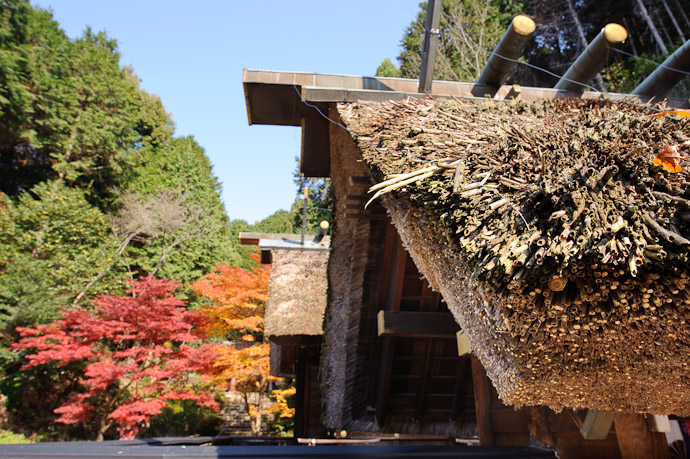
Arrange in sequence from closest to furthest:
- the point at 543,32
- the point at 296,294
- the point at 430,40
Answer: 1. the point at 430,40
2. the point at 296,294
3. the point at 543,32

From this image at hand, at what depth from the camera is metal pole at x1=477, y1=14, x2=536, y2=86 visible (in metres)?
2.95

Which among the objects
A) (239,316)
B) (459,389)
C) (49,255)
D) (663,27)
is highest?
(663,27)

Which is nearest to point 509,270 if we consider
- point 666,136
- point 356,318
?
point 666,136

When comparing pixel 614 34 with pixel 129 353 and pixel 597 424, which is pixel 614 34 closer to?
pixel 597 424

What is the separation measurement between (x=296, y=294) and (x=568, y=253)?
5.88 metres

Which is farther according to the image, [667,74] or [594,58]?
[667,74]

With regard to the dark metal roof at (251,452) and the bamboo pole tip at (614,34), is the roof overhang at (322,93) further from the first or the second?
the dark metal roof at (251,452)

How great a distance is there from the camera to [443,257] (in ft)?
5.14

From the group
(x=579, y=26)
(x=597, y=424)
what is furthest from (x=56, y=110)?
(x=579, y=26)

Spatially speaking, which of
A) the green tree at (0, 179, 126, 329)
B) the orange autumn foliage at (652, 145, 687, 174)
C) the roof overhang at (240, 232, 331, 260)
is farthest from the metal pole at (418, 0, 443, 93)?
the green tree at (0, 179, 126, 329)

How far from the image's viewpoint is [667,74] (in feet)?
10.9

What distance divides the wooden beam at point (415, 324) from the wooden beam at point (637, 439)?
1.40 metres

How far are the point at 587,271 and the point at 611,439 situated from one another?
3.62 m

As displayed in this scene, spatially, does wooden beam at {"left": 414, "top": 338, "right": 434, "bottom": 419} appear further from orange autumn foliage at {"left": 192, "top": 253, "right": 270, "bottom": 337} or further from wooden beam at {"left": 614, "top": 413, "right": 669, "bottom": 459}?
orange autumn foliage at {"left": 192, "top": 253, "right": 270, "bottom": 337}
